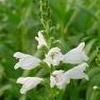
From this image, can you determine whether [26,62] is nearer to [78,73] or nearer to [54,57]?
[54,57]

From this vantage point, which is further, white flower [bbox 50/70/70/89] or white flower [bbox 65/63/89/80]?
white flower [bbox 65/63/89/80]

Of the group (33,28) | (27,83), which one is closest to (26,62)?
(27,83)

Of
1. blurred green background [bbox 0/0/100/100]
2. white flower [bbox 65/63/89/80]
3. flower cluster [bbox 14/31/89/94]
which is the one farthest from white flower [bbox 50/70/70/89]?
blurred green background [bbox 0/0/100/100]

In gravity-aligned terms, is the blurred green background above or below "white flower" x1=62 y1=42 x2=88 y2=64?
above

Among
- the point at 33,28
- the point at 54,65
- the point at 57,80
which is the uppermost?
the point at 33,28

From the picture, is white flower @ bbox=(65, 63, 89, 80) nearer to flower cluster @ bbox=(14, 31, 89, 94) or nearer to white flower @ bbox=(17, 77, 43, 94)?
flower cluster @ bbox=(14, 31, 89, 94)

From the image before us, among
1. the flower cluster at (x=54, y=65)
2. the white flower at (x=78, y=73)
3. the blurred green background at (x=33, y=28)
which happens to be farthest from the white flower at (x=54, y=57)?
the blurred green background at (x=33, y=28)

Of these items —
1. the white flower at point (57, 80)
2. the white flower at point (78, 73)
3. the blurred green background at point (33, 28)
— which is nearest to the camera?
the white flower at point (57, 80)

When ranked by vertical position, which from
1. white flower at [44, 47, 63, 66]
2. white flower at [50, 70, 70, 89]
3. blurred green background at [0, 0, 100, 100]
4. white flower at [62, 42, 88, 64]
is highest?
blurred green background at [0, 0, 100, 100]

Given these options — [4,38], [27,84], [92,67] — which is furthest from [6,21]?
[27,84]

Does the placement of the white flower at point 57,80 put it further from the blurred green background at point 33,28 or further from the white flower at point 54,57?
the blurred green background at point 33,28

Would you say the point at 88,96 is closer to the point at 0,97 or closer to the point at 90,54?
the point at 90,54
